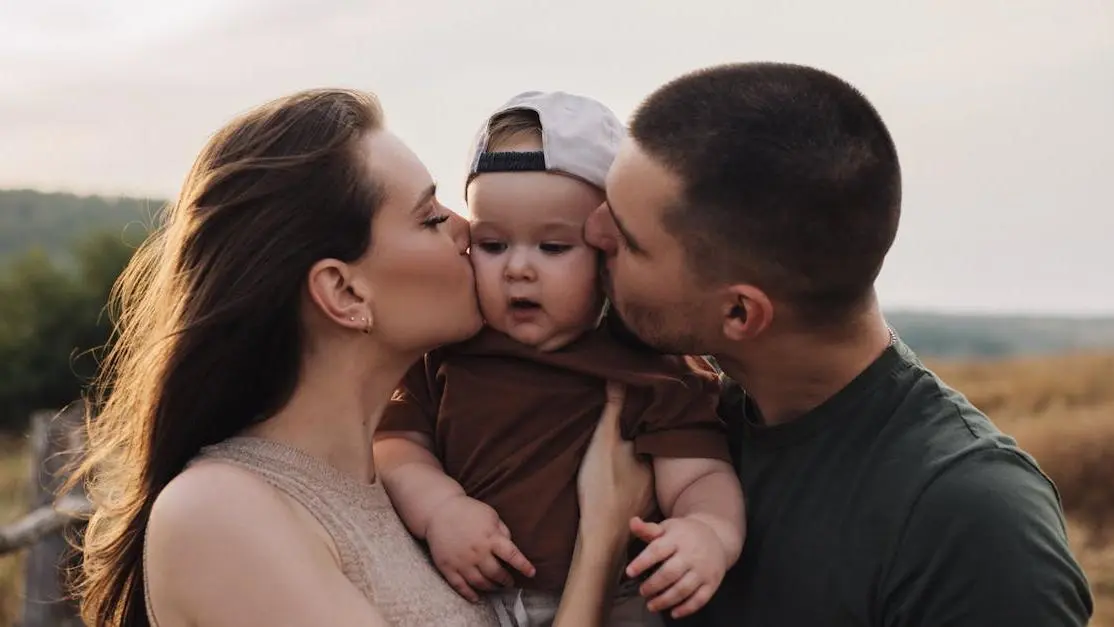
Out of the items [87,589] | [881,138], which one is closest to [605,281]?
[881,138]

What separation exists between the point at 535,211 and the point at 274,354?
63 cm

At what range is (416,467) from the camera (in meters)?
2.68

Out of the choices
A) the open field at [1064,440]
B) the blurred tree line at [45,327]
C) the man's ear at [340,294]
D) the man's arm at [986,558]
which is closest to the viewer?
the man's arm at [986,558]

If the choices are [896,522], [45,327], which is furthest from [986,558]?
[45,327]

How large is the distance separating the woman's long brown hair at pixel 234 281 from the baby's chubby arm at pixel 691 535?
795mm

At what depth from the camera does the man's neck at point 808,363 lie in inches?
100

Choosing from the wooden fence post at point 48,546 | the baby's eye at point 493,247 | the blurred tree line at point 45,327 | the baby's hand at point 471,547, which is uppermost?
the baby's eye at point 493,247

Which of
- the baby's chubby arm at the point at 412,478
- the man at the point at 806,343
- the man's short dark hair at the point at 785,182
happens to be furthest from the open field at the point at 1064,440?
the man's short dark hair at the point at 785,182

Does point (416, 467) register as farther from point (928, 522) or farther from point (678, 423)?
point (928, 522)

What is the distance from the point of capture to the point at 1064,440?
466 inches

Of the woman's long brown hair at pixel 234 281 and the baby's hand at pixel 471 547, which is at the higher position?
the woman's long brown hair at pixel 234 281

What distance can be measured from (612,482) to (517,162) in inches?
28.1

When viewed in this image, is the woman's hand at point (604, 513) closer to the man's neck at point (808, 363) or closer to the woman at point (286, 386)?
the woman at point (286, 386)

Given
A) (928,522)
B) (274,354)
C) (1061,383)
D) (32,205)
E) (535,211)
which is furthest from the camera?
(32,205)
